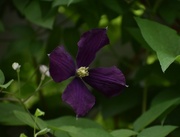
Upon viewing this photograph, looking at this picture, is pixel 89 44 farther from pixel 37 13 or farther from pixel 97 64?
pixel 97 64

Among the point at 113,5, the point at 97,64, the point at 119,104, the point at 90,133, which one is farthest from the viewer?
the point at 97,64

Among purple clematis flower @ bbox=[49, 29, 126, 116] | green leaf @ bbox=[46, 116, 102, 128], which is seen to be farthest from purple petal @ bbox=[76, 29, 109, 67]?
green leaf @ bbox=[46, 116, 102, 128]

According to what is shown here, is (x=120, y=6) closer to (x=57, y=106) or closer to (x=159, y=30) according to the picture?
(x=159, y=30)

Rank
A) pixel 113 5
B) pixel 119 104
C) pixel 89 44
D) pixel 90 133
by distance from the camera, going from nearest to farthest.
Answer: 1. pixel 90 133
2. pixel 89 44
3. pixel 113 5
4. pixel 119 104

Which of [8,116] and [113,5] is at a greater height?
[113,5]

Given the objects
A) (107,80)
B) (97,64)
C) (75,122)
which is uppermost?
(107,80)

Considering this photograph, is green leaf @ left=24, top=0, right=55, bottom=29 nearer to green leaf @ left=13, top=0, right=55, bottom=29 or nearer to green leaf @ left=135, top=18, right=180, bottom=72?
green leaf @ left=13, top=0, right=55, bottom=29

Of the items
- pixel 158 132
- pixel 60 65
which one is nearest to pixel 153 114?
pixel 158 132

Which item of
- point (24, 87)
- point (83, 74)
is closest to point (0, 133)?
point (24, 87)
